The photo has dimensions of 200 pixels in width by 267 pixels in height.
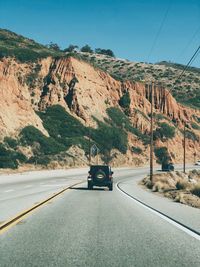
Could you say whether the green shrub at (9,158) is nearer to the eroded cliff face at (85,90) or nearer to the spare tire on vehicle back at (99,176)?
the eroded cliff face at (85,90)

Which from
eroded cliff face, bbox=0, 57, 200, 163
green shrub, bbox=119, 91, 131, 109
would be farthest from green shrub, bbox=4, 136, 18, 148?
green shrub, bbox=119, 91, 131, 109

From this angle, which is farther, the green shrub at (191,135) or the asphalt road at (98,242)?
the green shrub at (191,135)

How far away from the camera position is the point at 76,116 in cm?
9362

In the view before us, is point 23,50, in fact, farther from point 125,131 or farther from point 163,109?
point 163,109

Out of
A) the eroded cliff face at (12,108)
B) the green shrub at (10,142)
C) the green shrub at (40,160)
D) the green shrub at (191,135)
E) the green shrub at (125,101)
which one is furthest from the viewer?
the green shrub at (191,135)

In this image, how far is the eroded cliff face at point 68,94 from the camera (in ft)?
258

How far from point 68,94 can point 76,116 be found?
16.1 ft

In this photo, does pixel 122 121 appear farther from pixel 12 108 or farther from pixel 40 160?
pixel 40 160

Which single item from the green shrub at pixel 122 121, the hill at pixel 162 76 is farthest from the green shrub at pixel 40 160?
the hill at pixel 162 76

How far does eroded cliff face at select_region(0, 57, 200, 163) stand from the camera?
78562mm

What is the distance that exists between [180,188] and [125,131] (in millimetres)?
64966

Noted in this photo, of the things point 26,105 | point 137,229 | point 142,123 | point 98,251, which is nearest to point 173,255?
point 98,251

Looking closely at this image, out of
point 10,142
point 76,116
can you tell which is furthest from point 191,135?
point 10,142

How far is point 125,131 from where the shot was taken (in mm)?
100875
